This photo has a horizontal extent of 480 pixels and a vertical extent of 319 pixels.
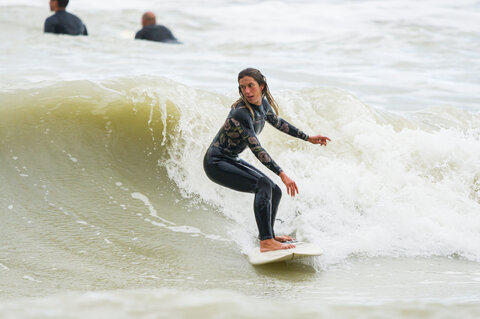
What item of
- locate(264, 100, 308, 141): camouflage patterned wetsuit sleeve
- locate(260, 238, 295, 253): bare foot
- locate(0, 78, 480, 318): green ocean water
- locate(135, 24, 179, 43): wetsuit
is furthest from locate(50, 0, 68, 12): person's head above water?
locate(260, 238, 295, 253): bare foot

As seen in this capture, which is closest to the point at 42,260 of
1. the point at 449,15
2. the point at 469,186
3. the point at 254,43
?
the point at 469,186

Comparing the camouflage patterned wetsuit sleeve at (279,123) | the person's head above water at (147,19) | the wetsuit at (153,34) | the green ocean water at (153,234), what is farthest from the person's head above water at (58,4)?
the camouflage patterned wetsuit sleeve at (279,123)

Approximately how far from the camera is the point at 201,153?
5.66m

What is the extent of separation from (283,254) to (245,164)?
729 mm

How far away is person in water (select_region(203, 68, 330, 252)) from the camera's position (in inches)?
159

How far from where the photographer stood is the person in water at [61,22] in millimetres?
12250

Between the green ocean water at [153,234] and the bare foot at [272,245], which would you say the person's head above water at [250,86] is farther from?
the green ocean water at [153,234]

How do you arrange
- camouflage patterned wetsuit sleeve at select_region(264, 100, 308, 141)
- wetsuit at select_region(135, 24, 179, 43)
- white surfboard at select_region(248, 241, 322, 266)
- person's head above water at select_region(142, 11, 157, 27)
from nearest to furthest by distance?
white surfboard at select_region(248, 241, 322, 266) < camouflage patterned wetsuit sleeve at select_region(264, 100, 308, 141) < wetsuit at select_region(135, 24, 179, 43) < person's head above water at select_region(142, 11, 157, 27)

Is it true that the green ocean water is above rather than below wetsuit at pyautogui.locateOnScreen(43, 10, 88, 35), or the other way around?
below

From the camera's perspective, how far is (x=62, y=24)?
1237 cm

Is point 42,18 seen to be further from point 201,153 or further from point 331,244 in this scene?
point 331,244

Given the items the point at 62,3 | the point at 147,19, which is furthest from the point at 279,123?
the point at 147,19

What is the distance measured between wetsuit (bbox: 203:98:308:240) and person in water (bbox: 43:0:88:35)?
364 inches

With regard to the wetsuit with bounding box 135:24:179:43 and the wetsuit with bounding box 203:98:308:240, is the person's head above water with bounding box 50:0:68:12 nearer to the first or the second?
the wetsuit with bounding box 135:24:179:43
